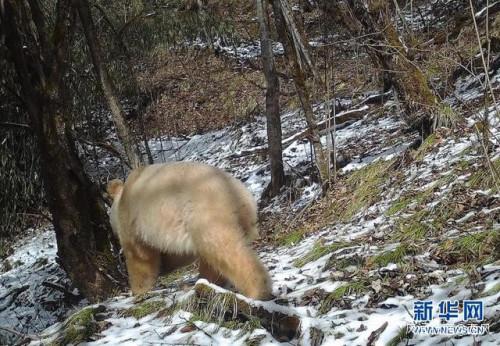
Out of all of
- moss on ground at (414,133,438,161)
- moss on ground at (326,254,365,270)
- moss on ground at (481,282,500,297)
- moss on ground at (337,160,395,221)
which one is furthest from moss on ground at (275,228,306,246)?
moss on ground at (481,282,500,297)

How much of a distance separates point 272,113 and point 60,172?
480 cm

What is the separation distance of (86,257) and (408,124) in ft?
16.7

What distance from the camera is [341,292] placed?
4.31 m

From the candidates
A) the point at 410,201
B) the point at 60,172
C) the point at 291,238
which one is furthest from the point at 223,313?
the point at 291,238

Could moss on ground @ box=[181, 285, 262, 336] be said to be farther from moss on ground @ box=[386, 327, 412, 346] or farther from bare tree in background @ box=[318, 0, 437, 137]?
bare tree in background @ box=[318, 0, 437, 137]

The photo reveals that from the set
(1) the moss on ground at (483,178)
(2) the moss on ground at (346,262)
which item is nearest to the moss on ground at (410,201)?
(1) the moss on ground at (483,178)

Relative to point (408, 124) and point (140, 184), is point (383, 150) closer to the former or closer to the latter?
point (408, 124)

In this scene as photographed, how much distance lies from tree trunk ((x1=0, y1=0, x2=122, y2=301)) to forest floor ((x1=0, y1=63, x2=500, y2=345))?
2.24 ft

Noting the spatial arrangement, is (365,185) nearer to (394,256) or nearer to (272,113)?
(272,113)

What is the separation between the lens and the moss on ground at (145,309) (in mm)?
4809

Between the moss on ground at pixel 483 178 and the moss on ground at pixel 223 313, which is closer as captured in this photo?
the moss on ground at pixel 223 313

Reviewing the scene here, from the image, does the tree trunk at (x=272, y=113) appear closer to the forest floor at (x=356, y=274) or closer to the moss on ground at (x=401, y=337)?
the forest floor at (x=356, y=274)

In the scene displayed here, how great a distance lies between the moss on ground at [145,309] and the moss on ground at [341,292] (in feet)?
4.40

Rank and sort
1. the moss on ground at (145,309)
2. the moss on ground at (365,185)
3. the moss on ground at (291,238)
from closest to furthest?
the moss on ground at (145,309)
the moss on ground at (291,238)
the moss on ground at (365,185)
